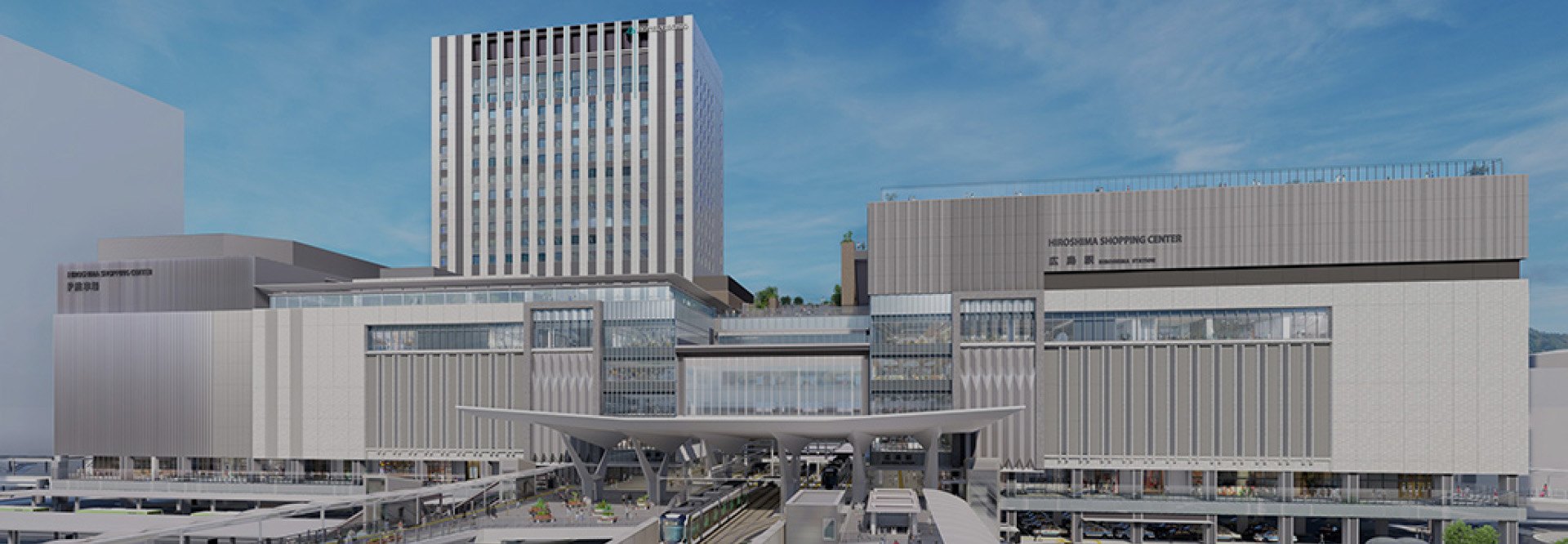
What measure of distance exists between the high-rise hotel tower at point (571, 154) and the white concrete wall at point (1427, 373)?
58464mm

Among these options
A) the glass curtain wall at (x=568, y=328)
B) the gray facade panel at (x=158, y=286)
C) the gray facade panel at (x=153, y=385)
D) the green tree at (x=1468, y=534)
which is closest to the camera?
the green tree at (x=1468, y=534)

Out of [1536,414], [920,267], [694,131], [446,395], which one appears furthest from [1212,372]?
[694,131]

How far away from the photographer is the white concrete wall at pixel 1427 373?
49.9 m

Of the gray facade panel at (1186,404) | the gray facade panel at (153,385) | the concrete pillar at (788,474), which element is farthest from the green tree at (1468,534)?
the gray facade panel at (153,385)

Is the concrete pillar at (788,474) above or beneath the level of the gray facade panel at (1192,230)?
beneath

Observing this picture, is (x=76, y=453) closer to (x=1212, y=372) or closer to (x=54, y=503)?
(x=54, y=503)

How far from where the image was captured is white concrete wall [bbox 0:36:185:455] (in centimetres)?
6494

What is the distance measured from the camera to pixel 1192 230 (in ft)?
176

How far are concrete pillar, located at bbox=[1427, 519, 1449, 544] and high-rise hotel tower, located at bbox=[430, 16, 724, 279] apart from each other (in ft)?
209

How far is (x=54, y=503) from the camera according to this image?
62188 mm

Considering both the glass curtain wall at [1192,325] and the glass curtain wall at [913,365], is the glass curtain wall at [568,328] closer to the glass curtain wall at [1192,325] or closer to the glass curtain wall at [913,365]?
the glass curtain wall at [913,365]

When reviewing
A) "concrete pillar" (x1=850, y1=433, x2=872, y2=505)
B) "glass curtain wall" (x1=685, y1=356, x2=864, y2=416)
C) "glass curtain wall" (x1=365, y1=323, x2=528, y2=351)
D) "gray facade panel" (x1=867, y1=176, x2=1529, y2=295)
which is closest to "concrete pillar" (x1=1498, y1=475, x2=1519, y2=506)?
"gray facade panel" (x1=867, y1=176, x2=1529, y2=295)

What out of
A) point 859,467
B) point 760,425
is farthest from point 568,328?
point 859,467

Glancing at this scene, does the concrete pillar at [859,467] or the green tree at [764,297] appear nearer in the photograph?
the concrete pillar at [859,467]
